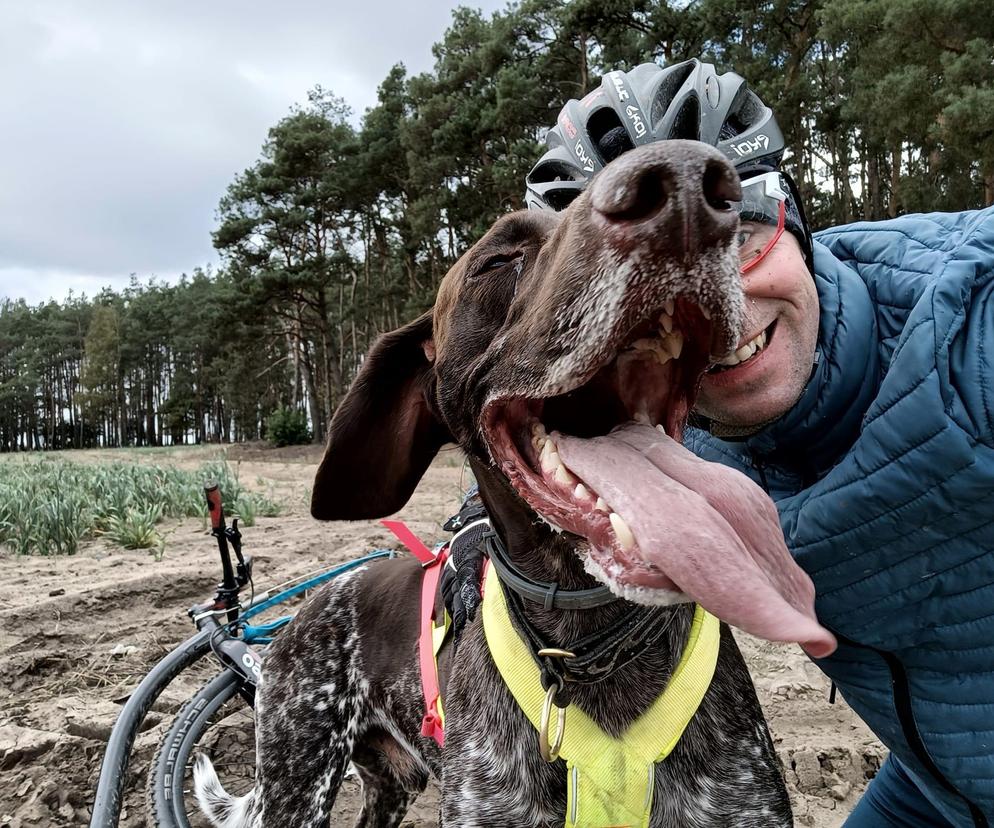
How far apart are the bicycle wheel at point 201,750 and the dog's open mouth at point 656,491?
6.24 feet

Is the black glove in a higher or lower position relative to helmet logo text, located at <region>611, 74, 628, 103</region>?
lower

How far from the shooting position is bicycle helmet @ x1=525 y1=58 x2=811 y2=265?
2.10 meters

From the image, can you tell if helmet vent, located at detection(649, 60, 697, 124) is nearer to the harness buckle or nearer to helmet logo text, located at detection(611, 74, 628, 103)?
helmet logo text, located at detection(611, 74, 628, 103)

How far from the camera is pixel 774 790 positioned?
5.62ft

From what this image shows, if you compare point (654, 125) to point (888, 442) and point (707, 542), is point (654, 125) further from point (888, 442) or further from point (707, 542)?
point (707, 542)

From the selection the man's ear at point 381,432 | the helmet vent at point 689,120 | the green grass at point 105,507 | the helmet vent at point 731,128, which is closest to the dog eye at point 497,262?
the man's ear at point 381,432

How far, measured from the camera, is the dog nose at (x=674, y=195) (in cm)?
114

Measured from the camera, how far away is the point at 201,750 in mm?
3355

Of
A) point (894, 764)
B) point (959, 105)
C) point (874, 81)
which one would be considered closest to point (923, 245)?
point (894, 764)

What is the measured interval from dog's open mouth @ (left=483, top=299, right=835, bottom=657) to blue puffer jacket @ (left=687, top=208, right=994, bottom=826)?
1.29 ft

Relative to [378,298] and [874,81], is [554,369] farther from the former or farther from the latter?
[378,298]

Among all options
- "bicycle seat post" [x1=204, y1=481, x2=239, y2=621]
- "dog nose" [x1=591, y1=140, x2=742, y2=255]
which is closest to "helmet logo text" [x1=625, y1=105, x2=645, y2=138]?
"dog nose" [x1=591, y1=140, x2=742, y2=255]

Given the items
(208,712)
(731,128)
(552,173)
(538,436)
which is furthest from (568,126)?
(208,712)

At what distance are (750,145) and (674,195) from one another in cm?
113
